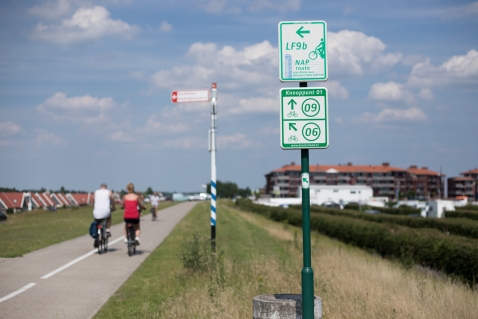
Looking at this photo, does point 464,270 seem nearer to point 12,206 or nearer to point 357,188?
point 12,206

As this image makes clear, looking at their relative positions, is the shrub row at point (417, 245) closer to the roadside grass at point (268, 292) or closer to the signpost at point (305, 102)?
the roadside grass at point (268, 292)

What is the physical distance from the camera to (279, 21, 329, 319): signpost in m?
6.07

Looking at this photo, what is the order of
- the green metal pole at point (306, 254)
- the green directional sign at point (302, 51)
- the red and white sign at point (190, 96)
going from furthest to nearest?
the red and white sign at point (190, 96) → the green directional sign at point (302, 51) → the green metal pole at point (306, 254)

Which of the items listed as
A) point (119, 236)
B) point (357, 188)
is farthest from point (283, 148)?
point (357, 188)

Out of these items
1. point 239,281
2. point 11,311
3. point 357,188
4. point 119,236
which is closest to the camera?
point 11,311

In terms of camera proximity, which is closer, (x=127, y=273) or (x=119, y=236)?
(x=127, y=273)

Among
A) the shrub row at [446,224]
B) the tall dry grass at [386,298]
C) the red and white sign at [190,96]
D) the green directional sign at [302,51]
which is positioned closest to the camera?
the green directional sign at [302,51]

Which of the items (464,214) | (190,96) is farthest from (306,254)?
(464,214)

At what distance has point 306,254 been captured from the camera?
6129 millimetres

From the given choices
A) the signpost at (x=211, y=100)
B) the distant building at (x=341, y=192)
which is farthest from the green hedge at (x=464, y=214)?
the distant building at (x=341, y=192)

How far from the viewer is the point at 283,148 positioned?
6.15 meters

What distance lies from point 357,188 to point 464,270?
14451 centimetres

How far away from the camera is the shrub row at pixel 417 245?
14.7 meters

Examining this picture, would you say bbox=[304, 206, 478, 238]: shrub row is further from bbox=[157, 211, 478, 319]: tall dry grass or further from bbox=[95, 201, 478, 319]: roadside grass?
bbox=[157, 211, 478, 319]: tall dry grass
